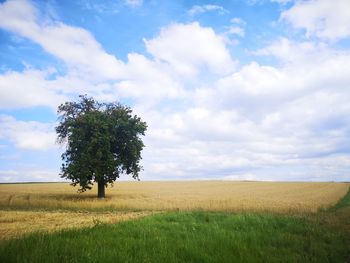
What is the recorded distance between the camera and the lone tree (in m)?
43.6

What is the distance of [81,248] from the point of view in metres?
11.1

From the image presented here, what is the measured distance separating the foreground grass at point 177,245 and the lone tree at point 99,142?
28.0 m

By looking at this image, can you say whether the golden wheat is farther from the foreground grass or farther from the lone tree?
the lone tree

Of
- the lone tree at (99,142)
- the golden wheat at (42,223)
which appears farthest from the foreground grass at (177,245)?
the lone tree at (99,142)

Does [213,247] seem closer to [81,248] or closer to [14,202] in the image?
[81,248]

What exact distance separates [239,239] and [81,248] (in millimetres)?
5636

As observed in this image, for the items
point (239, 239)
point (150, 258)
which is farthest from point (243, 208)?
point (150, 258)

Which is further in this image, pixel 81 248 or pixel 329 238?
pixel 329 238

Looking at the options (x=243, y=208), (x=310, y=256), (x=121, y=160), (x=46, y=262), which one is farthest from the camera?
(x=121, y=160)

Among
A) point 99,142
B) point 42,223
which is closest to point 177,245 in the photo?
point 42,223

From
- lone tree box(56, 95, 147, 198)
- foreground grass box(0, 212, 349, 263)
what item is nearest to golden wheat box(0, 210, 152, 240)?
foreground grass box(0, 212, 349, 263)

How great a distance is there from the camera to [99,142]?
44.2m

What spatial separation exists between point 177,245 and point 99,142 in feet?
109

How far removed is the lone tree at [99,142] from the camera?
43.6m
